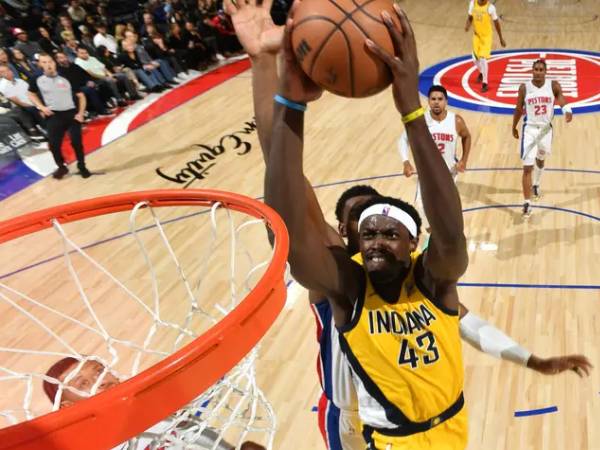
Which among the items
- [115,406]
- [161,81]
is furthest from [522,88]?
[161,81]

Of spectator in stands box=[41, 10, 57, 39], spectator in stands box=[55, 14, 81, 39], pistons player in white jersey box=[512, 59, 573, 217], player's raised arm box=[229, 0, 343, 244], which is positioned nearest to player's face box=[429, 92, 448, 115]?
pistons player in white jersey box=[512, 59, 573, 217]

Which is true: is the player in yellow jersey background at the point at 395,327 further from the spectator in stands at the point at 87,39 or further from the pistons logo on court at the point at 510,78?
the spectator in stands at the point at 87,39

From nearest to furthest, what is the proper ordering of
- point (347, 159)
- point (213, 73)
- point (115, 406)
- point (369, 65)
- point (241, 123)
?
1. point (115, 406)
2. point (369, 65)
3. point (347, 159)
4. point (241, 123)
5. point (213, 73)

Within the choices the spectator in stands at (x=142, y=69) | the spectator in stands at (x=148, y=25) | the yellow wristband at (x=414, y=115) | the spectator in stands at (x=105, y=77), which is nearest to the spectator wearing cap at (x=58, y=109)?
the spectator in stands at (x=105, y=77)

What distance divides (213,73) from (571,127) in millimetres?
7140

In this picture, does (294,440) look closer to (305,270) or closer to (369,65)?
(305,270)

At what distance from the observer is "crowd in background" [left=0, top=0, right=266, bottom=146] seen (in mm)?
9312

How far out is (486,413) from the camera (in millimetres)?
4000

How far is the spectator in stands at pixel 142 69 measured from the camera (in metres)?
11.3

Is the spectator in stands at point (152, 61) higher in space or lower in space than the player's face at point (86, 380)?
lower

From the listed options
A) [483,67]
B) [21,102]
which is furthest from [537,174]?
[21,102]

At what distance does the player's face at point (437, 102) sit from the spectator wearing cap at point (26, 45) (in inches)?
289

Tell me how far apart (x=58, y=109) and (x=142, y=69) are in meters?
4.08

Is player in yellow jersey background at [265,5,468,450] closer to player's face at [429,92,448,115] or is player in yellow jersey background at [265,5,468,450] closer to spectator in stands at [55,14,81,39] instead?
player's face at [429,92,448,115]
